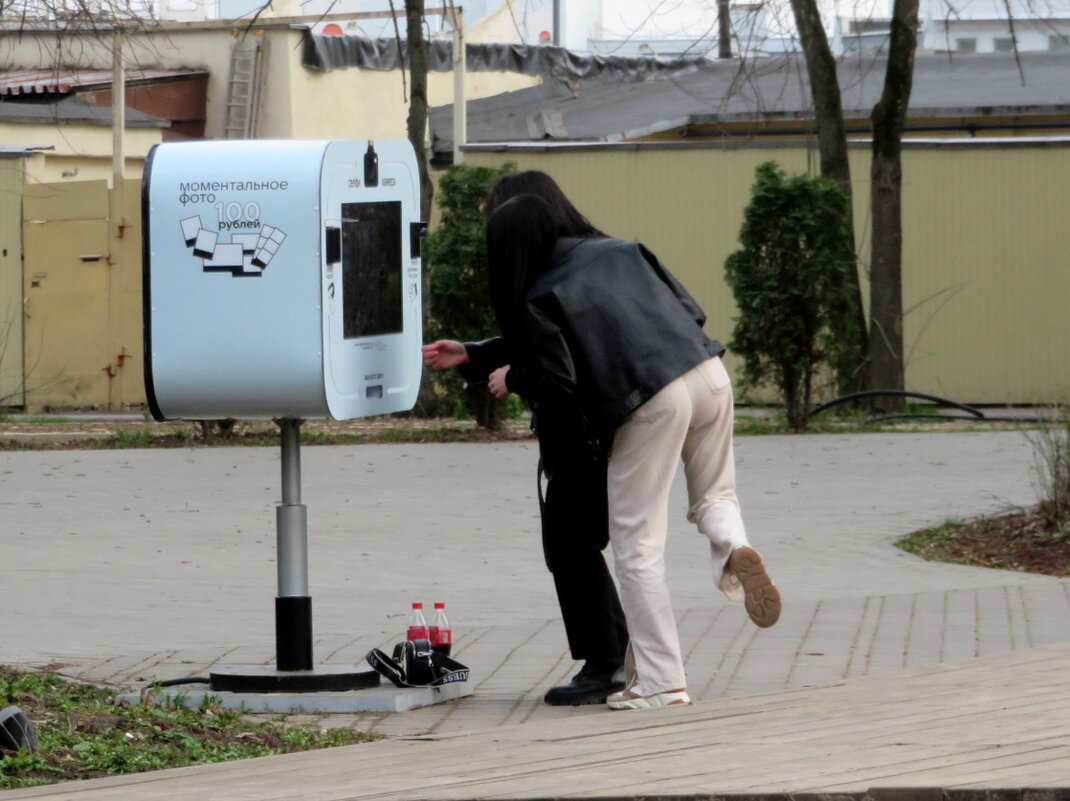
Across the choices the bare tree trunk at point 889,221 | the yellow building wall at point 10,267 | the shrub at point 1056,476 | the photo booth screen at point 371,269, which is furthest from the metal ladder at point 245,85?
the photo booth screen at point 371,269

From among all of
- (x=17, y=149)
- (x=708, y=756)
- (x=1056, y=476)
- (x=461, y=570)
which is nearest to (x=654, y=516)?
(x=708, y=756)

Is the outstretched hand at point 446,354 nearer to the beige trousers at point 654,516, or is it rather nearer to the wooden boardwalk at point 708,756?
the beige trousers at point 654,516

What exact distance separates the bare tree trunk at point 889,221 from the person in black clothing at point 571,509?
42.1 feet

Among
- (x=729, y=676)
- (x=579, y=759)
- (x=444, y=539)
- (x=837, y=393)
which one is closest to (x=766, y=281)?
(x=837, y=393)

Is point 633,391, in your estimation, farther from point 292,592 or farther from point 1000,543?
point 1000,543

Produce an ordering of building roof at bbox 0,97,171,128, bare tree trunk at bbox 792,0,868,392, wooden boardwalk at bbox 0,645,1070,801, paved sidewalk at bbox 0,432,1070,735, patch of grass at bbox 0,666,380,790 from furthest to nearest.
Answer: building roof at bbox 0,97,171,128
bare tree trunk at bbox 792,0,868,392
paved sidewalk at bbox 0,432,1070,735
patch of grass at bbox 0,666,380,790
wooden boardwalk at bbox 0,645,1070,801

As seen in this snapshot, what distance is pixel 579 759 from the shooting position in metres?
4.68

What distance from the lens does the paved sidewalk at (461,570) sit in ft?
22.3

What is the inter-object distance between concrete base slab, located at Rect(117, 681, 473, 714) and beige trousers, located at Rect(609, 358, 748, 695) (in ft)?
2.61

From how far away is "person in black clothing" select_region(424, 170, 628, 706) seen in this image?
5824 millimetres

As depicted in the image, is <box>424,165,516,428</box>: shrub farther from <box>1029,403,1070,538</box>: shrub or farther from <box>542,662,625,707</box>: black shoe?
<box>542,662,625,707</box>: black shoe

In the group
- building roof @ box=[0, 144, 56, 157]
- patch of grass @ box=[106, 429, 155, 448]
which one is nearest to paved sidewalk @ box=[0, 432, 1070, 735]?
patch of grass @ box=[106, 429, 155, 448]

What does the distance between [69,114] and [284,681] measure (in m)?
19.1

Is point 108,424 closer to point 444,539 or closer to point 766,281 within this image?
point 766,281
